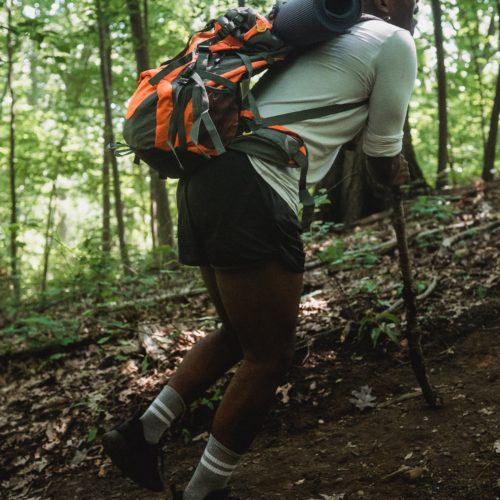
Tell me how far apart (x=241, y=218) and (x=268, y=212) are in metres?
0.10

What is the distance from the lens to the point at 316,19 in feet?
6.56

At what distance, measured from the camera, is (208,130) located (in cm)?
197

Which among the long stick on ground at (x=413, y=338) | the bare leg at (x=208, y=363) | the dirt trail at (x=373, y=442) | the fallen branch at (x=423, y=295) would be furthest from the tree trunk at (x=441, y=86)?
the bare leg at (x=208, y=363)

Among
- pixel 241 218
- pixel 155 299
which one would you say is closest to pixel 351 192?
pixel 155 299

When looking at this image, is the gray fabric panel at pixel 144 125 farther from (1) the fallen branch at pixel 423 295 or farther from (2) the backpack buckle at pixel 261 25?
(1) the fallen branch at pixel 423 295

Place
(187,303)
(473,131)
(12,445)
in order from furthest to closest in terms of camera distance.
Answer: (473,131)
(187,303)
(12,445)

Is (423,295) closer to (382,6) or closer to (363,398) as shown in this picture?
(363,398)

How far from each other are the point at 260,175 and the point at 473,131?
13.0 m

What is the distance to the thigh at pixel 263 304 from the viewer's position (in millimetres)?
2043

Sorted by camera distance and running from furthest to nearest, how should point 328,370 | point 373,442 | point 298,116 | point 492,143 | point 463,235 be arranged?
point 492,143
point 463,235
point 328,370
point 373,442
point 298,116

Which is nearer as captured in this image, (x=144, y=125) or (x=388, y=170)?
(x=144, y=125)

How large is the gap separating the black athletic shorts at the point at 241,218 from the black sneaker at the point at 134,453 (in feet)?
2.98

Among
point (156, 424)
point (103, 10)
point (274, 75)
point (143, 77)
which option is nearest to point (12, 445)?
point (156, 424)

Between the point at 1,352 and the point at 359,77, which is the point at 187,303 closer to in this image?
the point at 1,352
